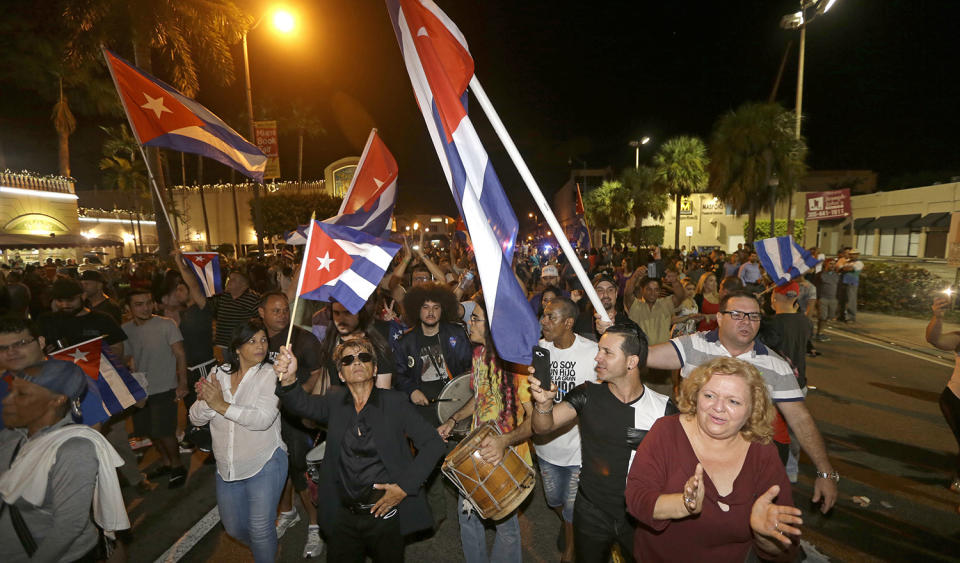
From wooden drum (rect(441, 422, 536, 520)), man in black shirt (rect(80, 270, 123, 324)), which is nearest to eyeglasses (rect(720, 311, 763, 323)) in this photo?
wooden drum (rect(441, 422, 536, 520))

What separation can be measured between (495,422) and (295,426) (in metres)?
1.94

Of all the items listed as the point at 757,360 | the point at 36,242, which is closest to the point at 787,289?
the point at 757,360

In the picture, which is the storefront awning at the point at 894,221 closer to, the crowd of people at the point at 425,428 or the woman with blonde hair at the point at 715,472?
the crowd of people at the point at 425,428

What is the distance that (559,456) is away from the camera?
360 centimetres

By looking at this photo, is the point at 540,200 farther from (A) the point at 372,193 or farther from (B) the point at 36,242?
(B) the point at 36,242

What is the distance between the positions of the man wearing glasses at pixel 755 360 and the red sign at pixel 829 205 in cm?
2495

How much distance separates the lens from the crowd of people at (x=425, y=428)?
234 cm

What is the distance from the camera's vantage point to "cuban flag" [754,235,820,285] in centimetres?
731

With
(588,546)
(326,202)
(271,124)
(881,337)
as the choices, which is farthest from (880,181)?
(588,546)

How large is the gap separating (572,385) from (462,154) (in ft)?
6.54

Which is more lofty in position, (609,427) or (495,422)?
(609,427)

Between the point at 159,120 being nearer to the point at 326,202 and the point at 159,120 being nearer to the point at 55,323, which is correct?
the point at 55,323

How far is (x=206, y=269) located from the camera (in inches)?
265

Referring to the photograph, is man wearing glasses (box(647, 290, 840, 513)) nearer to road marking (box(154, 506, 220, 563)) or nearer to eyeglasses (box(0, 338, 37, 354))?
road marking (box(154, 506, 220, 563))
